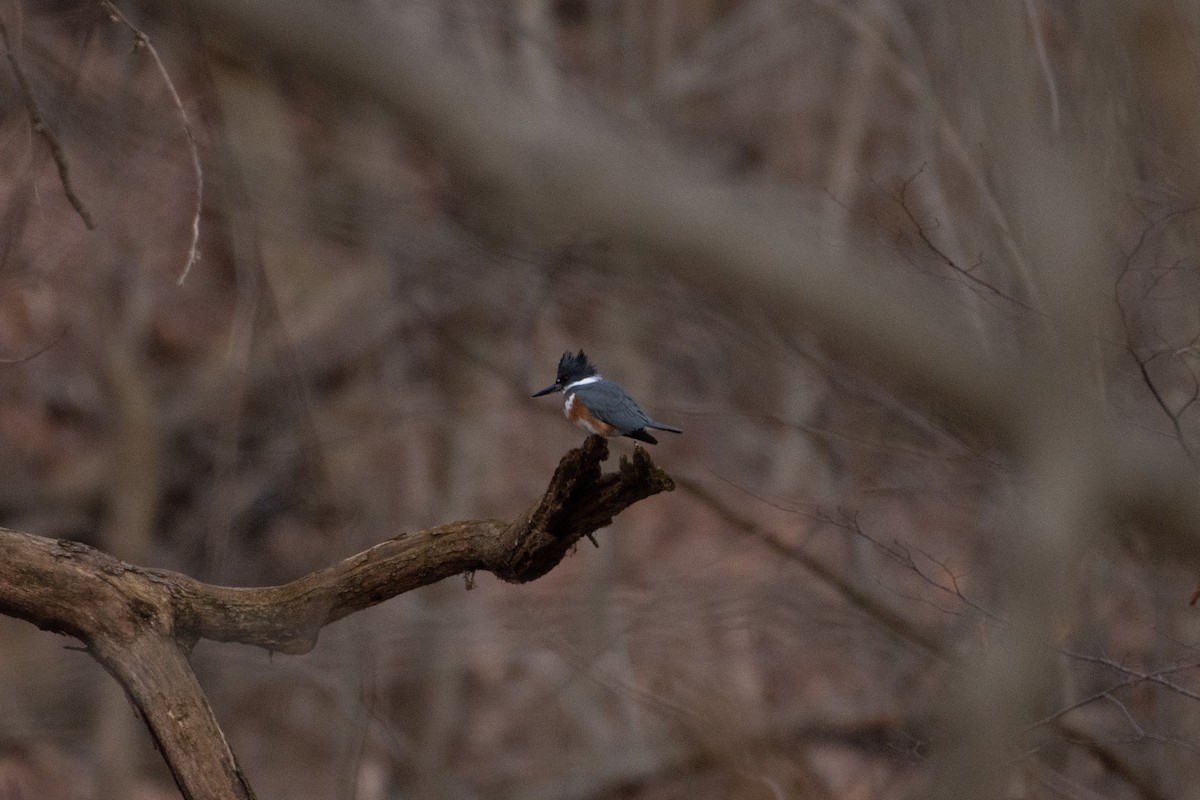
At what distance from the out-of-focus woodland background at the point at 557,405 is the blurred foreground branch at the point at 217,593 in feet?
0.45

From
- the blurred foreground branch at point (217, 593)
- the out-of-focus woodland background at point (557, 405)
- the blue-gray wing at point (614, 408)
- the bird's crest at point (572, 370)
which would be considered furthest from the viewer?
the out-of-focus woodland background at point (557, 405)

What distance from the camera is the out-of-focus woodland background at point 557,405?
3898 millimetres

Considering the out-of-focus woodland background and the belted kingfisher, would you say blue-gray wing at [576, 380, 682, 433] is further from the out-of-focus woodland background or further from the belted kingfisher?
the out-of-focus woodland background

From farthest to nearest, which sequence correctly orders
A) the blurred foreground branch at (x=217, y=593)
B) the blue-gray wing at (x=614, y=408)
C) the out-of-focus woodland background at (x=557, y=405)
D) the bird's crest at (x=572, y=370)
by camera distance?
the out-of-focus woodland background at (x=557, y=405) → the bird's crest at (x=572, y=370) → the blue-gray wing at (x=614, y=408) → the blurred foreground branch at (x=217, y=593)

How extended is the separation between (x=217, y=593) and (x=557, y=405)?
3.12 m

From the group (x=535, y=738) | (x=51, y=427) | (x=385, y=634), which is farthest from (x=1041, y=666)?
(x=51, y=427)

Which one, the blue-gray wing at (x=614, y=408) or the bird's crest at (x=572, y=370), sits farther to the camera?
the bird's crest at (x=572, y=370)

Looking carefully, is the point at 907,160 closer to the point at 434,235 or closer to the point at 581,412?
the point at 434,235

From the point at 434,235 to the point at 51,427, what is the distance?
425 cm

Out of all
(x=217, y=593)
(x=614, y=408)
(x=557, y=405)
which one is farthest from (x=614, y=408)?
(x=557, y=405)

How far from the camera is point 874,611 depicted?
5.05 metres

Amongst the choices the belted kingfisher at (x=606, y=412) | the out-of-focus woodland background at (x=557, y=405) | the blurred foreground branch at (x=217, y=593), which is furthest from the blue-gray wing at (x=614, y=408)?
the out-of-focus woodland background at (x=557, y=405)

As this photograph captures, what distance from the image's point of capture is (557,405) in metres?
5.74

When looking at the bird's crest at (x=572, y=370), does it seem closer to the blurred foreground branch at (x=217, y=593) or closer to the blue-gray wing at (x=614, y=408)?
the blue-gray wing at (x=614, y=408)
